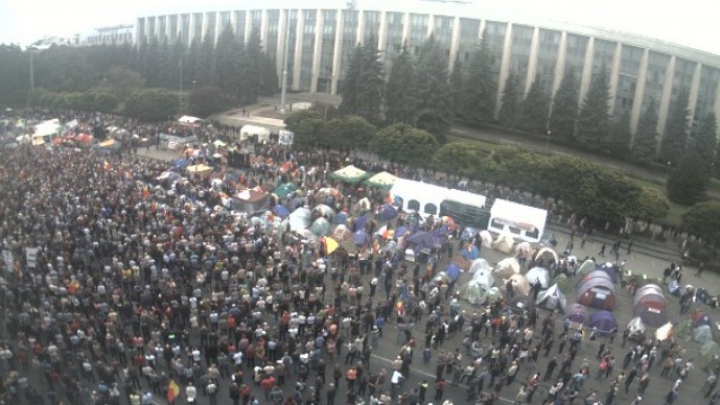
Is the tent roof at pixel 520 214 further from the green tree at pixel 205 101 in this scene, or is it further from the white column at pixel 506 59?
the green tree at pixel 205 101

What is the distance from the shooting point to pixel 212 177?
30234 millimetres

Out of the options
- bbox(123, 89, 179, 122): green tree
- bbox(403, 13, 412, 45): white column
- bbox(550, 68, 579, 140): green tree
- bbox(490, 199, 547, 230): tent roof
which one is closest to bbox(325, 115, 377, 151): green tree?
bbox(490, 199, 547, 230): tent roof

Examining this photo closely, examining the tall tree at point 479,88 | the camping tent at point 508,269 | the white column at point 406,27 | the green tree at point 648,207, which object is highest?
the white column at point 406,27

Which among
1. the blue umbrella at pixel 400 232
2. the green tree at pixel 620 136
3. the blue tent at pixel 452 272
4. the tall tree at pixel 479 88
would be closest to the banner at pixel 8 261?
the blue umbrella at pixel 400 232

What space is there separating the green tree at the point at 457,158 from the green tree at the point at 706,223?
1086cm

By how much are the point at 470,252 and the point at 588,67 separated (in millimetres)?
36491

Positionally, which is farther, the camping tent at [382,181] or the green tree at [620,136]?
the green tree at [620,136]

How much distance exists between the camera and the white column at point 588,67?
170 feet

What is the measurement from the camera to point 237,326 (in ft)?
49.6

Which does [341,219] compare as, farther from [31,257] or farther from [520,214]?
[31,257]

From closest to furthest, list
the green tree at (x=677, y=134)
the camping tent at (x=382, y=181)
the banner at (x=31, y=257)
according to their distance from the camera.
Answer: the banner at (x=31, y=257)
the camping tent at (x=382, y=181)
the green tree at (x=677, y=134)

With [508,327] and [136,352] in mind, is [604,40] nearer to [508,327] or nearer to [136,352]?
[508,327]

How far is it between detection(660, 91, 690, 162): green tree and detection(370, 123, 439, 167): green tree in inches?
825

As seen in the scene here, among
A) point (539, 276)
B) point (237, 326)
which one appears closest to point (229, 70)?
point (539, 276)
